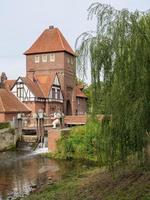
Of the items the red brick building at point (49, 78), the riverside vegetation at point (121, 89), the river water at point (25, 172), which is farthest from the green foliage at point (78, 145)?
the red brick building at point (49, 78)

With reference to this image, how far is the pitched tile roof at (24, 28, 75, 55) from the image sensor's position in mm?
50469

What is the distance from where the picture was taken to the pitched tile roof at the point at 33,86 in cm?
4376

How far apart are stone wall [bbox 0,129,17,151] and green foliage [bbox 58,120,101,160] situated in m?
6.02

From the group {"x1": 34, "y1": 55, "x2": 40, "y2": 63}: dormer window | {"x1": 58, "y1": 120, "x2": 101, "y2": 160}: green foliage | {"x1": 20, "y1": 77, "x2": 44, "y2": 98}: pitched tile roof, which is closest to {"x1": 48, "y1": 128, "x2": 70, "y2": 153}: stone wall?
{"x1": 58, "y1": 120, "x2": 101, "y2": 160}: green foliage

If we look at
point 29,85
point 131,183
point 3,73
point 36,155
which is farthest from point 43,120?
point 131,183

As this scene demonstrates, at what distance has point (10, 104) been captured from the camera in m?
39.7

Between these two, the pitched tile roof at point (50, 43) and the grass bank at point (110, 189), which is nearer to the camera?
the grass bank at point (110, 189)

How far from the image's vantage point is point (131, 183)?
10.7m

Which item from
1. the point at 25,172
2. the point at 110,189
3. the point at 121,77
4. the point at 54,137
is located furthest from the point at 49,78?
the point at 121,77

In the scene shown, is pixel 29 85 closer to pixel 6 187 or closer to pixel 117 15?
pixel 6 187

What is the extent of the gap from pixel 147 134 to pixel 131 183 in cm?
225

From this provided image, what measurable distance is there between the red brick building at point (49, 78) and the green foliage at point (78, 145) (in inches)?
721

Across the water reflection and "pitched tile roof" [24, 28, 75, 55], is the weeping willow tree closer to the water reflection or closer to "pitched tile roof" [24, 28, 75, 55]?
the water reflection

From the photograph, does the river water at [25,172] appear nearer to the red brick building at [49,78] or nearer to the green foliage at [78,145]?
the green foliage at [78,145]
